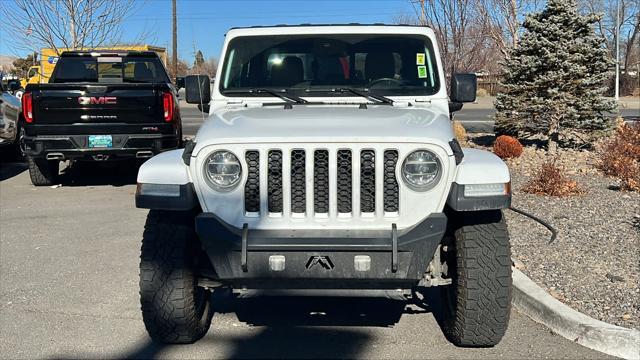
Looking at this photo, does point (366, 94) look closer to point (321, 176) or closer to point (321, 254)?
point (321, 176)

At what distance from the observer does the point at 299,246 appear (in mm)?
3547

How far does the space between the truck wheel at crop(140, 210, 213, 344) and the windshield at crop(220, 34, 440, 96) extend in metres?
1.41

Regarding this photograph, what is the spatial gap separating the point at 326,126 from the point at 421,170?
1.95ft

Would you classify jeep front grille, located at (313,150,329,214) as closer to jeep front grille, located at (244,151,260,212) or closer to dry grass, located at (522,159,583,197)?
jeep front grille, located at (244,151,260,212)

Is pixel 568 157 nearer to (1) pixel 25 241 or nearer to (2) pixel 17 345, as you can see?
(1) pixel 25 241

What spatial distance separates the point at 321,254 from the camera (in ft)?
11.7

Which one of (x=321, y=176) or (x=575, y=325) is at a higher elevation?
(x=321, y=176)

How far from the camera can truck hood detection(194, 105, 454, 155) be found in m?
3.69

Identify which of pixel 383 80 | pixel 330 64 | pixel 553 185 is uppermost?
pixel 330 64

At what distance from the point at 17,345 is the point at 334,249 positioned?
7.29 ft

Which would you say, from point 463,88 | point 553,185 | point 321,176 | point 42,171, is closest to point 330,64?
point 463,88

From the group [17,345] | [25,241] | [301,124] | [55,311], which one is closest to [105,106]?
[25,241]

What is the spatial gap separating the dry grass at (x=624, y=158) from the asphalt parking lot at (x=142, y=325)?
193 inches

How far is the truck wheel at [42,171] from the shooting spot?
34.3ft
